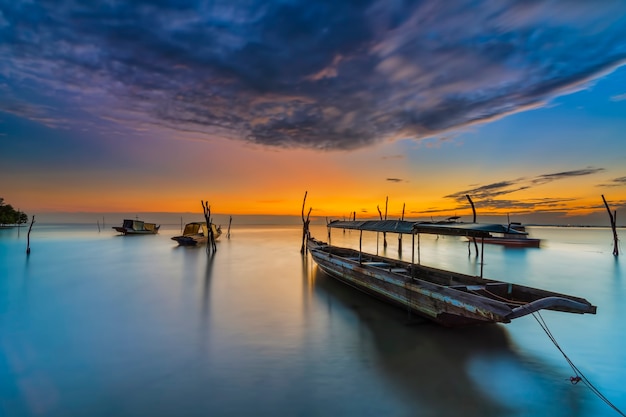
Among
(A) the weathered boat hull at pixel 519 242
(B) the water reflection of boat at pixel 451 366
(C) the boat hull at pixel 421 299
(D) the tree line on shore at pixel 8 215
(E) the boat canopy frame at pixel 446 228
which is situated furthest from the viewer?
(D) the tree line on shore at pixel 8 215

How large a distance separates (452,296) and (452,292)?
0.30ft

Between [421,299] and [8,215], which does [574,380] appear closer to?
[421,299]

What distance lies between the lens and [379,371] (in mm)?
5812

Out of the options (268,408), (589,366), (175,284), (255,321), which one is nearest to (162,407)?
(268,408)

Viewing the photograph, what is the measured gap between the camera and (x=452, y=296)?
21.6ft

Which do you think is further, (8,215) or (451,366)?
(8,215)

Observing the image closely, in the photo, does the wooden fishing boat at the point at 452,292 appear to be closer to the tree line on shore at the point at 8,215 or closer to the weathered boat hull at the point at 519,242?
the weathered boat hull at the point at 519,242

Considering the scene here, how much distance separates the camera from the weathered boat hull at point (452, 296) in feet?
18.5

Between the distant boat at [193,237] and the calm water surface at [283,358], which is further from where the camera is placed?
the distant boat at [193,237]

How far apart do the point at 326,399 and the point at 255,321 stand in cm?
457

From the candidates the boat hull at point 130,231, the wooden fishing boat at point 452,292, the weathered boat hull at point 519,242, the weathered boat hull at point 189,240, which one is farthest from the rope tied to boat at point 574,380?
the boat hull at point 130,231

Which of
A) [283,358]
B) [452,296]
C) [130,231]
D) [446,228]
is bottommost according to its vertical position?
[283,358]

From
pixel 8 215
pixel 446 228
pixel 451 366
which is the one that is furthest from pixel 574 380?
pixel 8 215

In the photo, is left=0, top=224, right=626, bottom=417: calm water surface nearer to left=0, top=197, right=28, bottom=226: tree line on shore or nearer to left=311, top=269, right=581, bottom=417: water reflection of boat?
left=311, top=269, right=581, bottom=417: water reflection of boat
